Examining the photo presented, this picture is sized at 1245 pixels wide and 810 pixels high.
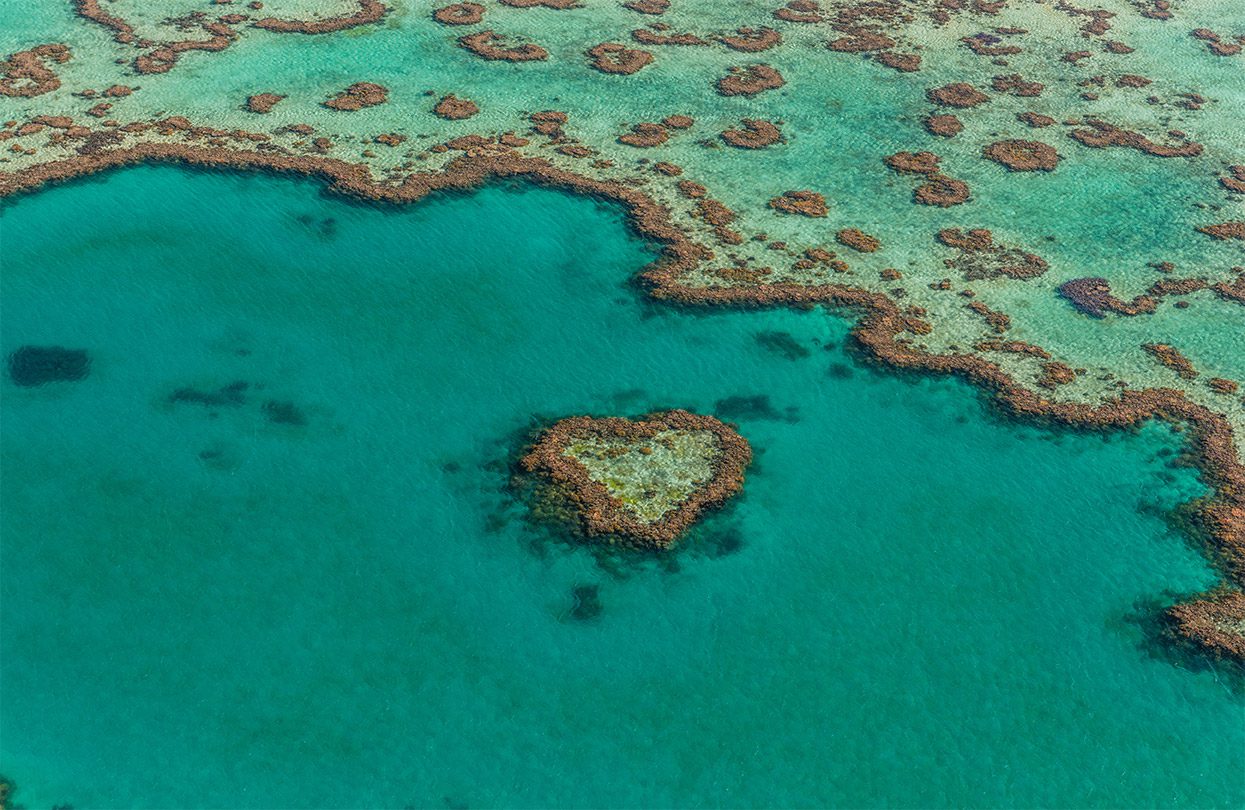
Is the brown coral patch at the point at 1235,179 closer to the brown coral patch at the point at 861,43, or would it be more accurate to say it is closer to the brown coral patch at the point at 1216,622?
the brown coral patch at the point at 861,43

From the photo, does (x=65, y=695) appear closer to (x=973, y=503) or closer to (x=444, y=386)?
(x=444, y=386)

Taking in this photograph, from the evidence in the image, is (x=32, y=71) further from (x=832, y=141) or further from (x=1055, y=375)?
(x=1055, y=375)

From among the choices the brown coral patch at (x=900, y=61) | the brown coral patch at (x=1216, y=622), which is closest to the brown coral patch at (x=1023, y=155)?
the brown coral patch at (x=900, y=61)

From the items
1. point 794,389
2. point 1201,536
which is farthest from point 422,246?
point 1201,536

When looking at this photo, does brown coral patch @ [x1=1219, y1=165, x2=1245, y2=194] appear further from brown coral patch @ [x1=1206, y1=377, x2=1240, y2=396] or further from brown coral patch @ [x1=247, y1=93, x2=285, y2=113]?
brown coral patch @ [x1=247, y1=93, x2=285, y2=113]

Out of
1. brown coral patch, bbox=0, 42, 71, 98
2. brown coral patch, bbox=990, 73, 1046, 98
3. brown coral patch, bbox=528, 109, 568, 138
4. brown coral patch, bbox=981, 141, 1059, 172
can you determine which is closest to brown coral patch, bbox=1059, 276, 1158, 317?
brown coral patch, bbox=981, 141, 1059, 172

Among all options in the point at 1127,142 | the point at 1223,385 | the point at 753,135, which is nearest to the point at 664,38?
the point at 753,135
